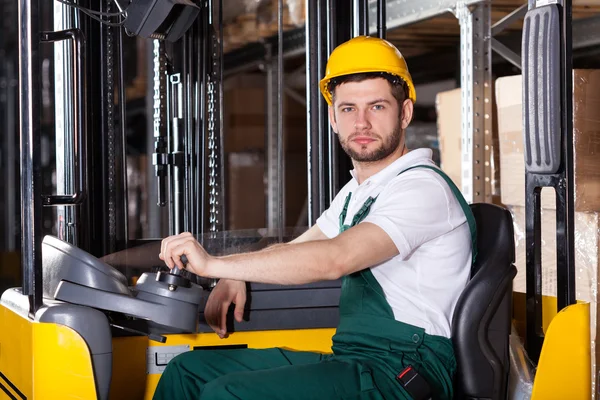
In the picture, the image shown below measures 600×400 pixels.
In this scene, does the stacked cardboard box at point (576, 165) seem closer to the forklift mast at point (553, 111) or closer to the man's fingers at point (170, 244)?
the forklift mast at point (553, 111)

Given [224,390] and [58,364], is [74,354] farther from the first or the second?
[224,390]

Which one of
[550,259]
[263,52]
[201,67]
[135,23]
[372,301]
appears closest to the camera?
[372,301]

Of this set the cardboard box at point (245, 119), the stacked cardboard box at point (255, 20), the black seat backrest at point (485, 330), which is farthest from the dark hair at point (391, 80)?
the cardboard box at point (245, 119)

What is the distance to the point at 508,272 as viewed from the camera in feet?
7.77

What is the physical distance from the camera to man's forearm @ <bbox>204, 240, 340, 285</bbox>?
2.14m

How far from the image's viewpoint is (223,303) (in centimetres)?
259

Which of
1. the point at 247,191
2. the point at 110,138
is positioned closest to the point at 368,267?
the point at 110,138

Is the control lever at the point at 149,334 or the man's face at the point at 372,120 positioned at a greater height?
the man's face at the point at 372,120

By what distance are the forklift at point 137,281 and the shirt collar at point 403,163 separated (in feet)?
0.78

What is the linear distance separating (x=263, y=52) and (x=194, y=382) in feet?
17.0

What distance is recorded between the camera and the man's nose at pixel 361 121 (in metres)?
2.51

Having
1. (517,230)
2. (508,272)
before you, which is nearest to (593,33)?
(517,230)

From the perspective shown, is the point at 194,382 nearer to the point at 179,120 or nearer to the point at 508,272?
the point at 508,272

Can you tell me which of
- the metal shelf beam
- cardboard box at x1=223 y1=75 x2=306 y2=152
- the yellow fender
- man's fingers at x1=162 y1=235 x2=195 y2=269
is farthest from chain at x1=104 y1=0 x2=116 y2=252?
cardboard box at x1=223 y1=75 x2=306 y2=152
